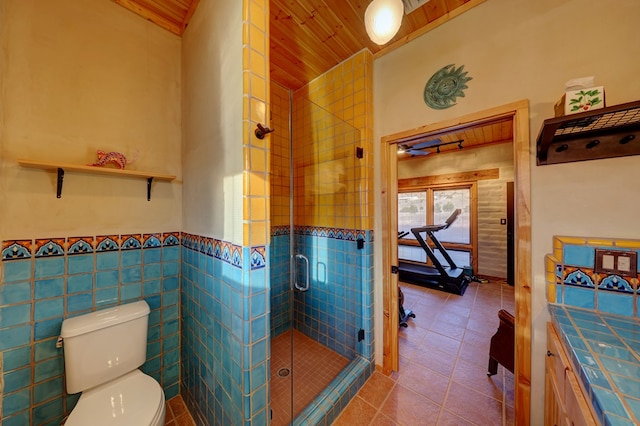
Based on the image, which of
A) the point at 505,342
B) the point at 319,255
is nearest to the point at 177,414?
the point at 319,255

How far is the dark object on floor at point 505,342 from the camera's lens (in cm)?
156

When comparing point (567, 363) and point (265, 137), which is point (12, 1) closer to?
point (265, 137)

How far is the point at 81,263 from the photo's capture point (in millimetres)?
1288

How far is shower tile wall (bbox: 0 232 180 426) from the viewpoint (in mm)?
1113

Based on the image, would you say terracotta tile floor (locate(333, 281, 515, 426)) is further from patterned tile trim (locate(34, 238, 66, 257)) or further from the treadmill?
patterned tile trim (locate(34, 238, 66, 257))

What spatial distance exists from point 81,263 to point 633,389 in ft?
8.00

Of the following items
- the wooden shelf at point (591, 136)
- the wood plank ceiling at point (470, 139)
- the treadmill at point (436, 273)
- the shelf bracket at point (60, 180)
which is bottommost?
the treadmill at point (436, 273)

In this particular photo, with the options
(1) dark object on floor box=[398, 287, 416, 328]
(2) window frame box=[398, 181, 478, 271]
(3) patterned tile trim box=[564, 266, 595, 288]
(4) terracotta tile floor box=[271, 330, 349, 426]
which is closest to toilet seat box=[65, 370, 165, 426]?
(4) terracotta tile floor box=[271, 330, 349, 426]

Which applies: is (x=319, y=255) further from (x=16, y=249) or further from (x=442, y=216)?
(x=442, y=216)

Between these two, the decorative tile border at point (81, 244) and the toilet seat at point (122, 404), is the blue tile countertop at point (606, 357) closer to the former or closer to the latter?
the toilet seat at point (122, 404)

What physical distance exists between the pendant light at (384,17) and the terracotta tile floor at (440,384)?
2.32 meters

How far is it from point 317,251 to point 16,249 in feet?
6.30

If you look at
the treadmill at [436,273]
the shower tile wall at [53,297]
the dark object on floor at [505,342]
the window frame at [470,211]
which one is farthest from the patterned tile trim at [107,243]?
the window frame at [470,211]

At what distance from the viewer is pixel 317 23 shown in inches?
62.0
